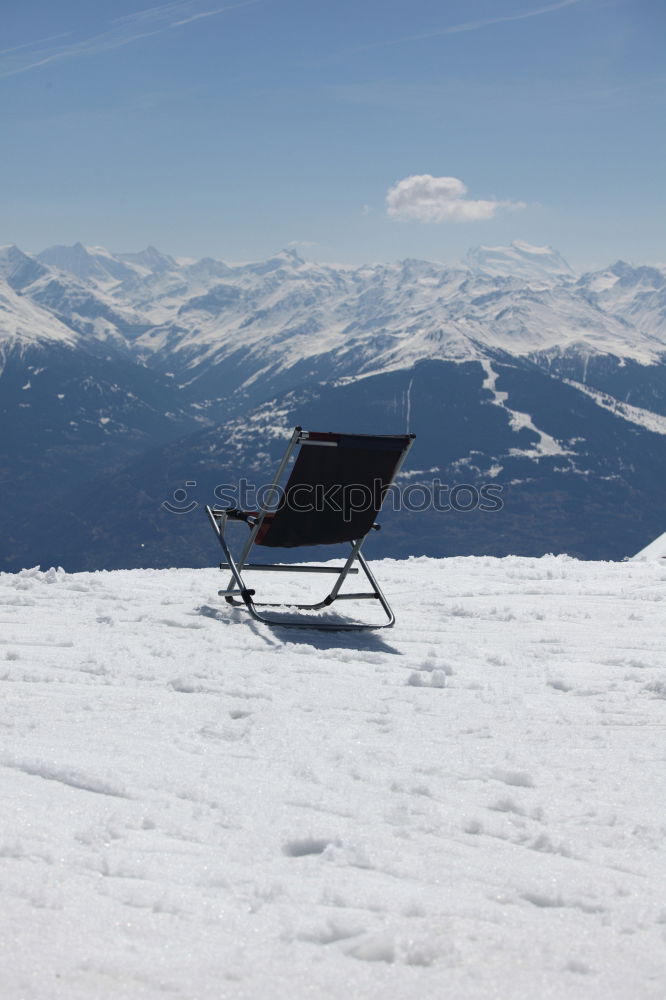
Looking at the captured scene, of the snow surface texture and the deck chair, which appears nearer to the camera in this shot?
the snow surface texture

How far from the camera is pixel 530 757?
14.0 ft

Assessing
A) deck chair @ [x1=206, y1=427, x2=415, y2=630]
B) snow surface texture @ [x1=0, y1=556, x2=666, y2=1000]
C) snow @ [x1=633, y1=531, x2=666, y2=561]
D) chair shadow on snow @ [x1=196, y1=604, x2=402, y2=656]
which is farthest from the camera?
snow @ [x1=633, y1=531, x2=666, y2=561]

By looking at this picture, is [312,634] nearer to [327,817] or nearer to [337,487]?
[337,487]

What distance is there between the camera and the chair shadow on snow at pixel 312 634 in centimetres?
675

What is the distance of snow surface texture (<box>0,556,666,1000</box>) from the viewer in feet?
8.21

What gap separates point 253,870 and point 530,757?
5.59ft

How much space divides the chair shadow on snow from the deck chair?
0.17ft

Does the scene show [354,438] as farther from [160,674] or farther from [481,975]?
[481,975]

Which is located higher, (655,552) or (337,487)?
(337,487)

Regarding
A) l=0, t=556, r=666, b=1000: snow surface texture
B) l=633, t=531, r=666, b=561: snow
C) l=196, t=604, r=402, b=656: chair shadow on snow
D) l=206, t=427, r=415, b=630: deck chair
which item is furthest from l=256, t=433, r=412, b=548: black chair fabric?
l=633, t=531, r=666, b=561: snow

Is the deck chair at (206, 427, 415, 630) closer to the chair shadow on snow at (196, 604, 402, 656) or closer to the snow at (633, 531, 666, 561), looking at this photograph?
the chair shadow on snow at (196, 604, 402, 656)

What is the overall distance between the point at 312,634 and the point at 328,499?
1099 mm

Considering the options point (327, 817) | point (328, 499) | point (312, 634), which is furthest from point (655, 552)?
point (327, 817)

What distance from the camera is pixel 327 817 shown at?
3.47 meters
